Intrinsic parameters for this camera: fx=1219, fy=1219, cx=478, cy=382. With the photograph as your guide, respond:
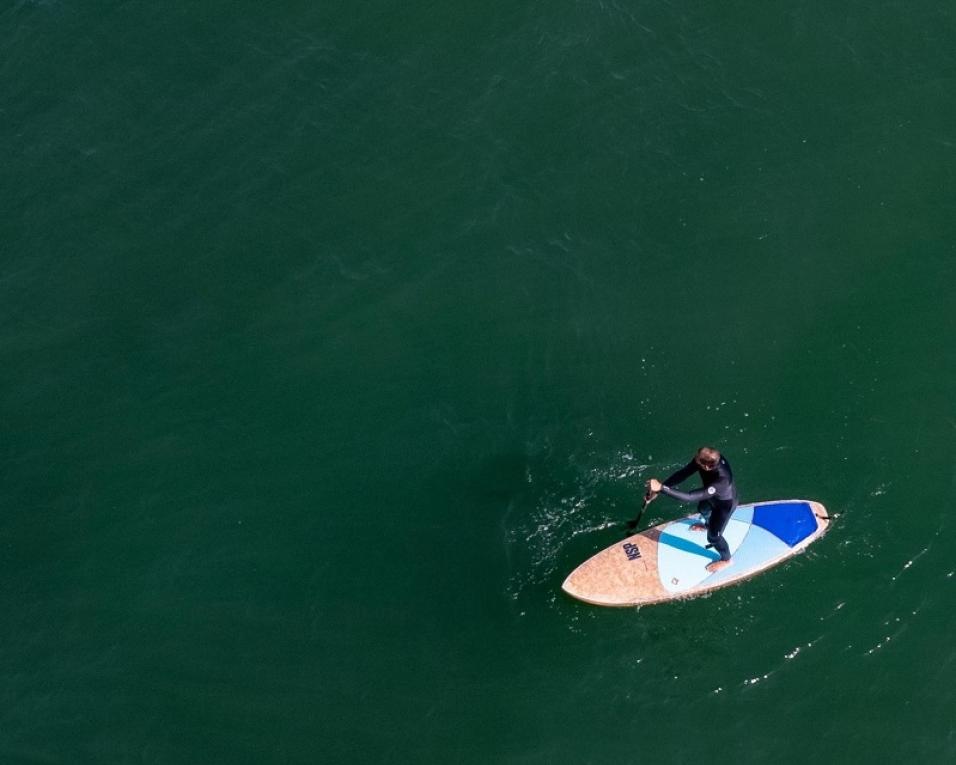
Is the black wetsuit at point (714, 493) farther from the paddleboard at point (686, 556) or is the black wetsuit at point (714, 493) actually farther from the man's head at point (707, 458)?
the paddleboard at point (686, 556)

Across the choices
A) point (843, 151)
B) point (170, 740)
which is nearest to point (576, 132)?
point (843, 151)

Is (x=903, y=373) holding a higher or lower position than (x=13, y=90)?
lower

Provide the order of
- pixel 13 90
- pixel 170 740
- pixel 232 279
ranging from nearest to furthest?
pixel 170 740
pixel 232 279
pixel 13 90

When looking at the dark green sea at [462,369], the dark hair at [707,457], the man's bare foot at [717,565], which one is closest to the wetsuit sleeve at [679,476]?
the dark hair at [707,457]

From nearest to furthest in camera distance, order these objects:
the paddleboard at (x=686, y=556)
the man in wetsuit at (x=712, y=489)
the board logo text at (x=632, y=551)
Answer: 1. the man in wetsuit at (x=712, y=489)
2. the paddleboard at (x=686, y=556)
3. the board logo text at (x=632, y=551)

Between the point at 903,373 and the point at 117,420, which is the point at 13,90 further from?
the point at 903,373

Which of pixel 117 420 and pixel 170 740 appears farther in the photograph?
pixel 117 420

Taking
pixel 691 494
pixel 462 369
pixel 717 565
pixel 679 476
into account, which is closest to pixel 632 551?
pixel 717 565
